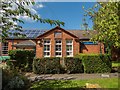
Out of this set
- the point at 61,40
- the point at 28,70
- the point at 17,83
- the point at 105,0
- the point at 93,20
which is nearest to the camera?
the point at 17,83

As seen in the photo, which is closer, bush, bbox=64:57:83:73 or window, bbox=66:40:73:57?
bush, bbox=64:57:83:73

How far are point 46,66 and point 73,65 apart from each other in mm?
2192

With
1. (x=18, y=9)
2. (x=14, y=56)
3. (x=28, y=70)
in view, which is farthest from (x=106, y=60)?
(x=18, y=9)

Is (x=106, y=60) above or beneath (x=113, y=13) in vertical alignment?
beneath

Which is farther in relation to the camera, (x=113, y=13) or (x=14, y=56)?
(x=14, y=56)

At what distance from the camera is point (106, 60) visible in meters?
21.4

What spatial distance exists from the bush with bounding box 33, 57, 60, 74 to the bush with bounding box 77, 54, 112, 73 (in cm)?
225

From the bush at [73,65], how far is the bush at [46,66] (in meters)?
0.84

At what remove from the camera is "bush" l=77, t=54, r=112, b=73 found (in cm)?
2122

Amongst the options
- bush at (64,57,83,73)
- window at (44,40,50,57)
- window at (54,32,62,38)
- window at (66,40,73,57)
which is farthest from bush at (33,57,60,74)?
window at (54,32,62,38)

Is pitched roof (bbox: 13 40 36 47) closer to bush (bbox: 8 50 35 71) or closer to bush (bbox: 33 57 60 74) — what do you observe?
bush (bbox: 8 50 35 71)

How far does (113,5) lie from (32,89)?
7.63 meters

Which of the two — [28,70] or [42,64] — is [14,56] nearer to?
[28,70]

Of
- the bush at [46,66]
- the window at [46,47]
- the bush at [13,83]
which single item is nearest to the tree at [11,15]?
the bush at [13,83]
